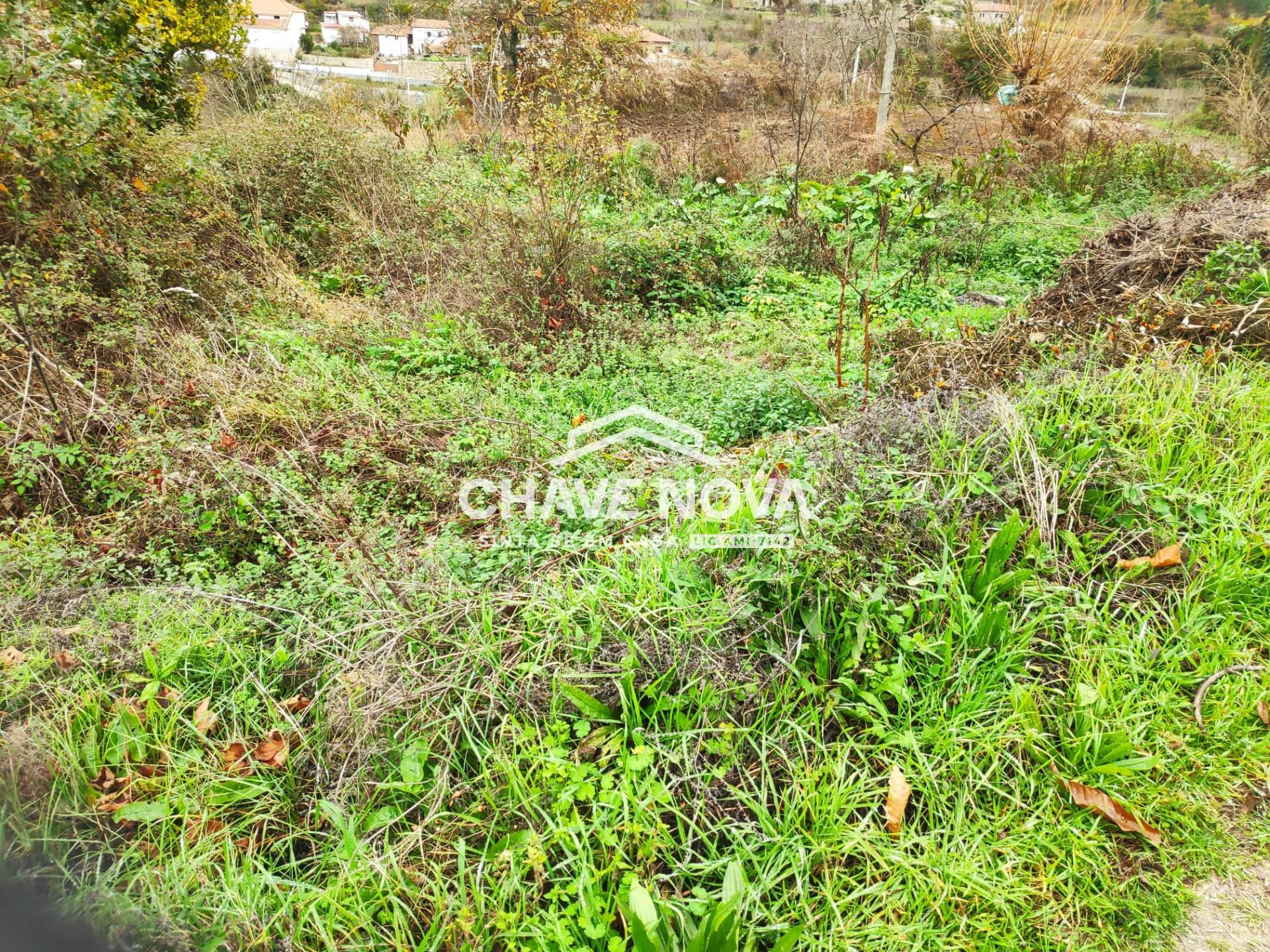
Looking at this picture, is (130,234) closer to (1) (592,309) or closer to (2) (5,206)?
(2) (5,206)

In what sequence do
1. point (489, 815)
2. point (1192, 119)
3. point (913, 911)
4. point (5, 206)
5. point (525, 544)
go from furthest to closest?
1. point (1192, 119)
2. point (5, 206)
3. point (525, 544)
4. point (489, 815)
5. point (913, 911)

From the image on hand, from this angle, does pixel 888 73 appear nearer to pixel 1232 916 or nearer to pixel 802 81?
pixel 802 81

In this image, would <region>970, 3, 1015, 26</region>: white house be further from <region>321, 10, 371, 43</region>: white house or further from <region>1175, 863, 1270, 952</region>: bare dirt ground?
<region>1175, 863, 1270, 952</region>: bare dirt ground

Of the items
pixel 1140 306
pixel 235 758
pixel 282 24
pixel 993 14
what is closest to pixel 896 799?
pixel 235 758

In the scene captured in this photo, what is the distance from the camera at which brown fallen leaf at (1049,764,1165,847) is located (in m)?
1.84

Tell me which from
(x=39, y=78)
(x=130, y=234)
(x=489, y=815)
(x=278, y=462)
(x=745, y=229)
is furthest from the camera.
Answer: (x=745, y=229)

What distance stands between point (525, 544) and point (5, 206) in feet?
13.5

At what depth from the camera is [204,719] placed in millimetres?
2025

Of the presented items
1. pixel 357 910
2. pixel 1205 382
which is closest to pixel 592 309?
pixel 1205 382

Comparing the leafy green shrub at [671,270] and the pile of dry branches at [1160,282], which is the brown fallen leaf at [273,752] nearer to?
the leafy green shrub at [671,270]

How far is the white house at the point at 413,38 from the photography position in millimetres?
10912

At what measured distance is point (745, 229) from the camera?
23.3ft

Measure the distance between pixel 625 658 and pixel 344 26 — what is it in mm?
19483
